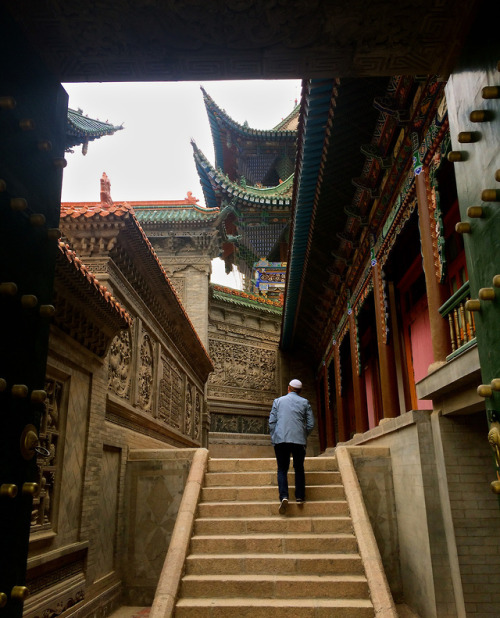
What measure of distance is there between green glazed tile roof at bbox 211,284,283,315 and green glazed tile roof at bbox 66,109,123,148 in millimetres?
5679

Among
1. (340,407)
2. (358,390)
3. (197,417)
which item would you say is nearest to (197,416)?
(197,417)

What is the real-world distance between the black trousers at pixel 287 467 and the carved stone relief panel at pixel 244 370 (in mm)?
10829

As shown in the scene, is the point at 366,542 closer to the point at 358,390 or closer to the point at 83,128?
the point at 358,390

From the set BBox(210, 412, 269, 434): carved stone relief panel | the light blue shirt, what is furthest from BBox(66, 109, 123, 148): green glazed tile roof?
the light blue shirt

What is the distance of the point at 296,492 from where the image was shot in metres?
6.71

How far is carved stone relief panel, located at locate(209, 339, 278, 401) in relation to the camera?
17938 millimetres

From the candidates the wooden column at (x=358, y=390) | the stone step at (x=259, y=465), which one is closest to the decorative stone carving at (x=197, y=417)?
the wooden column at (x=358, y=390)

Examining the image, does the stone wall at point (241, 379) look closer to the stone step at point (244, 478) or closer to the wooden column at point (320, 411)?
the wooden column at point (320, 411)

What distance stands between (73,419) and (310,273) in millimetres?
7520

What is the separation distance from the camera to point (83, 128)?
15.0m

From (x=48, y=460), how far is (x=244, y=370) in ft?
44.8

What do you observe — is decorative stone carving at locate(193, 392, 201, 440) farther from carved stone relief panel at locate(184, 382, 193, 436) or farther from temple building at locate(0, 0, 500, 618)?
temple building at locate(0, 0, 500, 618)

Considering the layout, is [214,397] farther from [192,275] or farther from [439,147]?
[439,147]

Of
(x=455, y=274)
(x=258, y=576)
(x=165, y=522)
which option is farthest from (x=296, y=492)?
(x=455, y=274)
